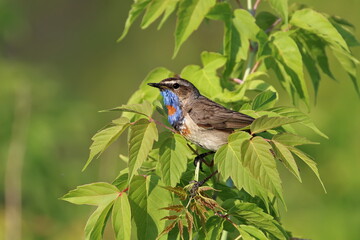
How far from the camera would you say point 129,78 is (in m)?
17.2

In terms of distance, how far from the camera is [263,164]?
276 cm

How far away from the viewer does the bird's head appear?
12.9 ft

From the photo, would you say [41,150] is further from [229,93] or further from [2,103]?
[229,93]

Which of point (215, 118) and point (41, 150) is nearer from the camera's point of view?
point (215, 118)

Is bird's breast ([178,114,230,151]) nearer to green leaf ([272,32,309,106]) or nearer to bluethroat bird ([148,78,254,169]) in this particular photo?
bluethroat bird ([148,78,254,169])

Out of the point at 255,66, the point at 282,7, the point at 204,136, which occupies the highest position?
the point at 282,7

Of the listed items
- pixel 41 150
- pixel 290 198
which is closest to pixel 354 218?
pixel 290 198

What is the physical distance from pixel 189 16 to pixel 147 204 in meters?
1.25

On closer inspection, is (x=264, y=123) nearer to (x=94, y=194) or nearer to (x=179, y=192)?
(x=179, y=192)

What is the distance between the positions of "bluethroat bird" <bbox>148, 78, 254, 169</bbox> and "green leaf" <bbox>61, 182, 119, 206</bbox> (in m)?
0.76

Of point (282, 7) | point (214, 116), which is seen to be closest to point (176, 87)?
point (214, 116)

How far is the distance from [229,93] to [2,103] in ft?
20.9

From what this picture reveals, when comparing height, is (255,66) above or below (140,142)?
below

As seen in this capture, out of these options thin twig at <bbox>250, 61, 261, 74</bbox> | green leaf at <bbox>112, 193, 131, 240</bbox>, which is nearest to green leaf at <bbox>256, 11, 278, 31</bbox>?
thin twig at <bbox>250, 61, 261, 74</bbox>
